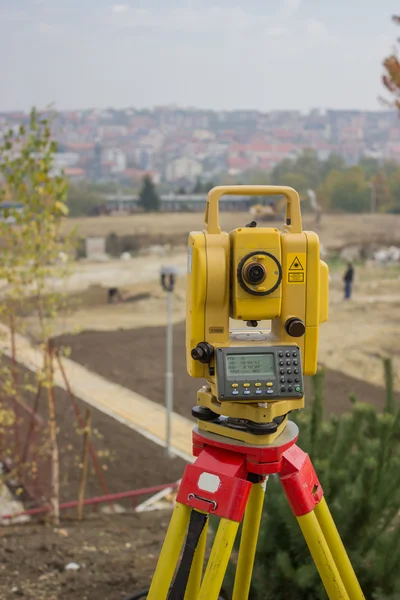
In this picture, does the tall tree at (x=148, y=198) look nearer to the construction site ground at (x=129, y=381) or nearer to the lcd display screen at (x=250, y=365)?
the construction site ground at (x=129, y=381)

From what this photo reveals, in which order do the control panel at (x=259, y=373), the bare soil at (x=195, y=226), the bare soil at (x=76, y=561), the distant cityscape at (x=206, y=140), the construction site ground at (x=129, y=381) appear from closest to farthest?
the control panel at (x=259, y=373)
the bare soil at (x=76, y=561)
the construction site ground at (x=129, y=381)
the bare soil at (x=195, y=226)
the distant cityscape at (x=206, y=140)

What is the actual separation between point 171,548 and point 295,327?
0.95m

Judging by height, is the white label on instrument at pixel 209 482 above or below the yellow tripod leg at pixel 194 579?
above

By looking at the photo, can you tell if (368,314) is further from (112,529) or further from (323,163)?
(323,163)

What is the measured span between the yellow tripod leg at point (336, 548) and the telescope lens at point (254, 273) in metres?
0.96

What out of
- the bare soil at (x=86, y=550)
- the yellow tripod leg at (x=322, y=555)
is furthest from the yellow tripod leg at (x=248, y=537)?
the bare soil at (x=86, y=550)

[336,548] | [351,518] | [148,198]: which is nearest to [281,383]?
[336,548]

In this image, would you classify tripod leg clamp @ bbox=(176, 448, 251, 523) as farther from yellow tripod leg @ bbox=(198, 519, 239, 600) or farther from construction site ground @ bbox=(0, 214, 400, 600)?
construction site ground @ bbox=(0, 214, 400, 600)

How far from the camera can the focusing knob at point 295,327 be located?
2.77m

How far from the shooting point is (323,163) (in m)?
82.6

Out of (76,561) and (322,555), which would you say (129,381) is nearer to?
(76,561)

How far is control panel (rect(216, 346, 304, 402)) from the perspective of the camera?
2621 mm

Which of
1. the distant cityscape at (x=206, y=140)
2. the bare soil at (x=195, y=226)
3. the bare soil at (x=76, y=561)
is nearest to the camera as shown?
the bare soil at (x=76, y=561)

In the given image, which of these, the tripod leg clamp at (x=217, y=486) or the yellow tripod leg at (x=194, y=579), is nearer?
the tripod leg clamp at (x=217, y=486)
